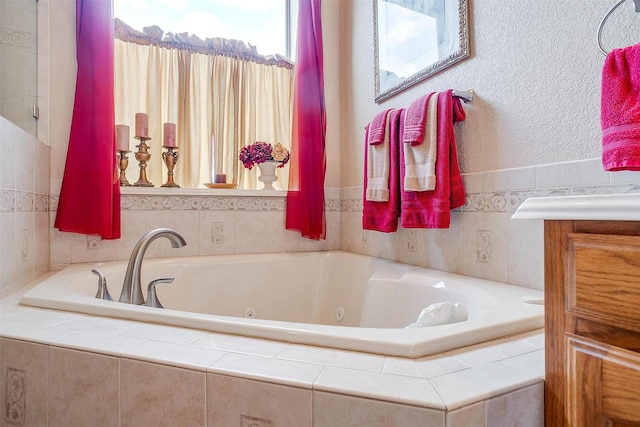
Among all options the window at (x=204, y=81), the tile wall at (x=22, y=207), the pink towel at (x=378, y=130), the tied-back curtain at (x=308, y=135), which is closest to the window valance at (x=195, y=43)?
the window at (x=204, y=81)

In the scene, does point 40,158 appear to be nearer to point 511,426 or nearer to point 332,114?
point 332,114

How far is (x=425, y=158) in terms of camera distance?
1.33 metres

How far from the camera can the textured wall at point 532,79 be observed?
0.93 meters

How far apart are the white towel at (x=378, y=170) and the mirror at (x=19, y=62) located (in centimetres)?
146

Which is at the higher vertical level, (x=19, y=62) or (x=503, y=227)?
(x=19, y=62)

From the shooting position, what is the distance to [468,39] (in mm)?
1289

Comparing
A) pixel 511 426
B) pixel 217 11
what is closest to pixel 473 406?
pixel 511 426

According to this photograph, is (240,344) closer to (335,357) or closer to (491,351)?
(335,357)

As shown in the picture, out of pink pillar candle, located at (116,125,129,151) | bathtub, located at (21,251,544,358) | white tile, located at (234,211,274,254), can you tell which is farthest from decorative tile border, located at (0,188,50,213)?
white tile, located at (234,211,274,254)

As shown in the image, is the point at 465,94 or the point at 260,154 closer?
the point at 465,94

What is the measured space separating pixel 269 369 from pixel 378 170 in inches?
45.2

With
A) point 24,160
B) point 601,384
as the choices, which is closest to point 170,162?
point 24,160

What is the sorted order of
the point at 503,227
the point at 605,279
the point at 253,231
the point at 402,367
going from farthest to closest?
the point at 253,231 → the point at 503,227 → the point at 402,367 → the point at 605,279

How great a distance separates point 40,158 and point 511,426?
1.88 metres
